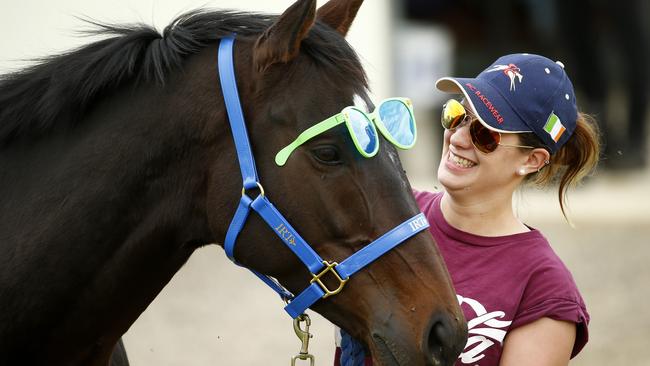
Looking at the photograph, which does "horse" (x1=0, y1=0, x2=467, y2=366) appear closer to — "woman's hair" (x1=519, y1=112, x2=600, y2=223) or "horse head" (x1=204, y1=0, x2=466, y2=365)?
"horse head" (x1=204, y1=0, x2=466, y2=365)

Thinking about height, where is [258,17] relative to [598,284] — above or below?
above

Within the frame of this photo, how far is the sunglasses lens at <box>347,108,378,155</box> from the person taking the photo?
2.52m

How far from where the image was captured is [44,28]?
9406 mm

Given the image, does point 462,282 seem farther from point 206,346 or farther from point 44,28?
point 44,28

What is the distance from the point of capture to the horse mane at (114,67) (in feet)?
8.72

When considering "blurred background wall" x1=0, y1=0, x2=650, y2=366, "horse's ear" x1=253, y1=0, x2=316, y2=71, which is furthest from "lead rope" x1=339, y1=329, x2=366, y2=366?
"blurred background wall" x1=0, y1=0, x2=650, y2=366

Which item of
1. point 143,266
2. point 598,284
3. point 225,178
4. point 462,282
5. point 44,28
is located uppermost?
point 225,178

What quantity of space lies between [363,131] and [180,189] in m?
0.53

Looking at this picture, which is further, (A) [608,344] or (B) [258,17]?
(A) [608,344]

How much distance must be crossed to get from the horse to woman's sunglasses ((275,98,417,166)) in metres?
0.02

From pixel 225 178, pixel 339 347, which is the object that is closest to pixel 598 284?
pixel 339 347

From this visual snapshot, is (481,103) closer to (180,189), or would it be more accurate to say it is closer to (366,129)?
(366,129)

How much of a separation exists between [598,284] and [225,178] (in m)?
6.02

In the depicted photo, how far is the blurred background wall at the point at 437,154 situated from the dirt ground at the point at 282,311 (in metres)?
0.02
